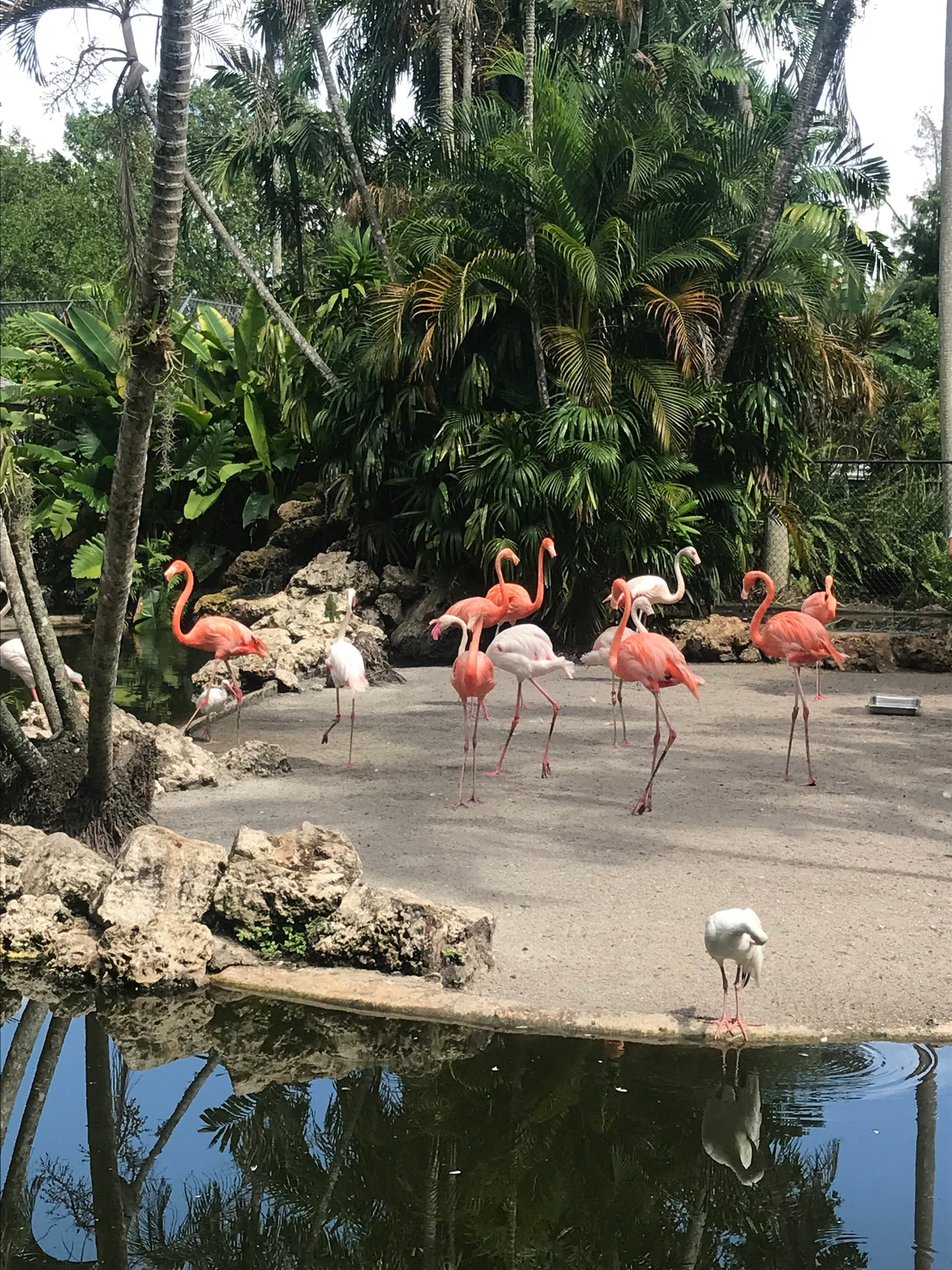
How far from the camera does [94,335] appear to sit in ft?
63.1

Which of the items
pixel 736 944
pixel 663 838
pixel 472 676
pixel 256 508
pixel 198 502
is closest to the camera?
A: pixel 736 944

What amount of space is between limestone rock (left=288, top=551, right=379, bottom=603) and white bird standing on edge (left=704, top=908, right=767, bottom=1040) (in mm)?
9783

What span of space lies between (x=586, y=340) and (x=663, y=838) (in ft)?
26.3

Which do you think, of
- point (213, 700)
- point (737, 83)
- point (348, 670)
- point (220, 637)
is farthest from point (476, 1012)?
point (737, 83)

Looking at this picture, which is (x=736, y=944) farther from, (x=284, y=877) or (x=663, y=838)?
(x=663, y=838)

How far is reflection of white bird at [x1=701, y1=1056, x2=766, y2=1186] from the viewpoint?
3951 mm

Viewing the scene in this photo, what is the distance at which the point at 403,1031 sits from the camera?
15.6 ft

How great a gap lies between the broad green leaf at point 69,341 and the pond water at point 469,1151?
16.0 metres

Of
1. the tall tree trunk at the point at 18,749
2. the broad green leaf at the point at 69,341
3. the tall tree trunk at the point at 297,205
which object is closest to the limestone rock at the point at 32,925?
the tall tree trunk at the point at 18,749

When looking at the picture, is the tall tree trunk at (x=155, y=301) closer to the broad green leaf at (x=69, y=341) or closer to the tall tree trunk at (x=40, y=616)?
the tall tree trunk at (x=40, y=616)

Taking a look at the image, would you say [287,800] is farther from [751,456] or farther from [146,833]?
[751,456]

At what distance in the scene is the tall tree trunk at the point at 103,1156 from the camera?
11.9 ft

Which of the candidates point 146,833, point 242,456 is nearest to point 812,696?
point 146,833

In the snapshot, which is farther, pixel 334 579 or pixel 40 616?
pixel 334 579
